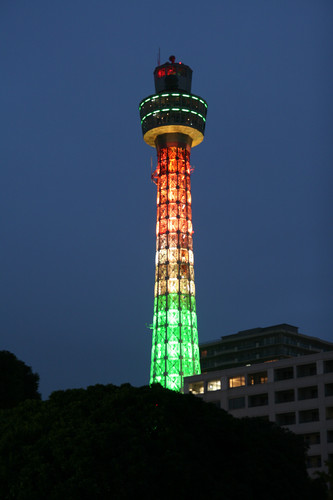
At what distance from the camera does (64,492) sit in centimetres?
4844

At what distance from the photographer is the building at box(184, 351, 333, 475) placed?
99188mm

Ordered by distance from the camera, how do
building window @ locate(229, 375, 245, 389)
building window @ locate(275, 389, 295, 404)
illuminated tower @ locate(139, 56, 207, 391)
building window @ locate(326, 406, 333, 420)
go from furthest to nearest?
illuminated tower @ locate(139, 56, 207, 391)
building window @ locate(229, 375, 245, 389)
building window @ locate(275, 389, 295, 404)
building window @ locate(326, 406, 333, 420)

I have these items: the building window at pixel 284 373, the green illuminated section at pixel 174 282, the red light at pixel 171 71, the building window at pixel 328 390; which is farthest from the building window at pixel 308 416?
the red light at pixel 171 71

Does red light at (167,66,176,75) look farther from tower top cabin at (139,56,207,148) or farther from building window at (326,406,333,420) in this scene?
building window at (326,406,333,420)

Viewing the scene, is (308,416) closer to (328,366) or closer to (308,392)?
(308,392)

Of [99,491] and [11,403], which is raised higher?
[11,403]

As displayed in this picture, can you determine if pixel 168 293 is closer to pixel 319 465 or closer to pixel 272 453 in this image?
pixel 319 465

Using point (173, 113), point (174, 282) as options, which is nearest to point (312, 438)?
point (174, 282)

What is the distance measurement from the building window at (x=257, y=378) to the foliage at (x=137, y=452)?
5024 cm

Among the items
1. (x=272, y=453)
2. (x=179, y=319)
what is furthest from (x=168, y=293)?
(x=272, y=453)

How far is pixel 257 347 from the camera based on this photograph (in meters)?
168

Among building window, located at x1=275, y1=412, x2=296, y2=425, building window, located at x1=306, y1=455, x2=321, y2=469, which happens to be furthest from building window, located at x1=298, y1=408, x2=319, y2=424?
building window, located at x1=306, y1=455, x2=321, y2=469

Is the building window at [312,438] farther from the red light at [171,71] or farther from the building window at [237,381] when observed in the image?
the red light at [171,71]

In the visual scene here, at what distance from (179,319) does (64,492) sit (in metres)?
96.7
